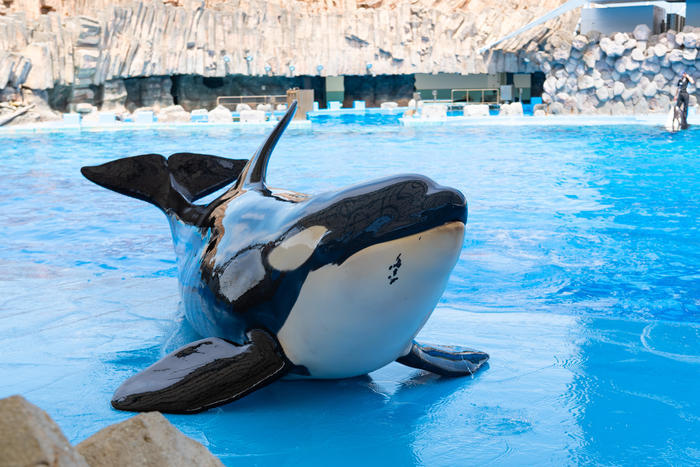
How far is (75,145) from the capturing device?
55.1ft

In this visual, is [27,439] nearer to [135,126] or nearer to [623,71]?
[135,126]

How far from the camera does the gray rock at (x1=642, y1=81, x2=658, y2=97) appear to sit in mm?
21844

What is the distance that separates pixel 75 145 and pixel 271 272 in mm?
15892

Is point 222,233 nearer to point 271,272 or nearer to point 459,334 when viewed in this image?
point 271,272

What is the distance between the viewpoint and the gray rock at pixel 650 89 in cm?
2184

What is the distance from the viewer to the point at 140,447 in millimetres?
1233

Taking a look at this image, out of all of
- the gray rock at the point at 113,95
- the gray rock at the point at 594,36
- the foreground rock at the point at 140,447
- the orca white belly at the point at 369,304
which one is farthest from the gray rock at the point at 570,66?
the foreground rock at the point at 140,447

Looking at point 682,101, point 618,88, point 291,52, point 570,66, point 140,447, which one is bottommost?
point 140,447

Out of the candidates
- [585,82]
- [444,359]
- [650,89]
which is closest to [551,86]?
[585,82]

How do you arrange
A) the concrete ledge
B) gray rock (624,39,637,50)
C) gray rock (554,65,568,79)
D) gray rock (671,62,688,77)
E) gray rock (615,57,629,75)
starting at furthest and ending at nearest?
gray rock (554,65,568,79) → gray rock (615,57,629,75) → gray rock (624,39,637,50) → gray rock (671,62,688,77) → the concrete ledge

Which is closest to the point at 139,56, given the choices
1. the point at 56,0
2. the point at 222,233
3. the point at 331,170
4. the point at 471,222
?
the point at 56,0

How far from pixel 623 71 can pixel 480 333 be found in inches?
816

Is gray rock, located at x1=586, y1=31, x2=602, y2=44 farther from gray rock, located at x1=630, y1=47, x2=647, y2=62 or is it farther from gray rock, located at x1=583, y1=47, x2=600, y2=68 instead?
gray rock, located at x1=630, y1=47, x2=647, y2=62

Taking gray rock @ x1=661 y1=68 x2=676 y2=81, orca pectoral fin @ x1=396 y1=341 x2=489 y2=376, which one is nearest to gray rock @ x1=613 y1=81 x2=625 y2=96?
gray rock @ x1=661 y1=68 x2=676 y2=81
